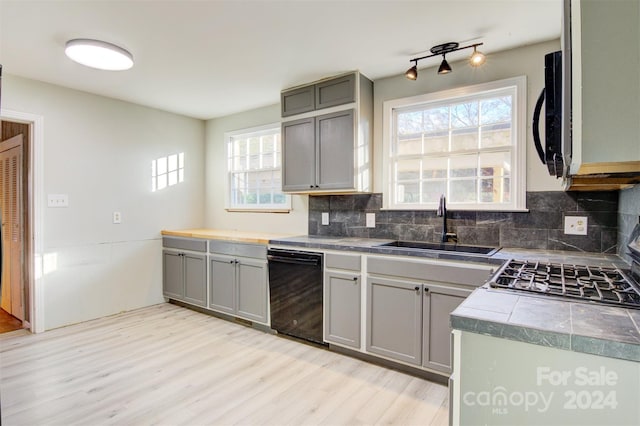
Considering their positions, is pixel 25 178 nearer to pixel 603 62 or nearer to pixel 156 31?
pixel 156 31

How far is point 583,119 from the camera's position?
3.25ft

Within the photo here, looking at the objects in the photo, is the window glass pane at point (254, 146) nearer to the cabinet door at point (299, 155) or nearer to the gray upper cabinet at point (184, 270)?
the cabinet door at point (299, 155)

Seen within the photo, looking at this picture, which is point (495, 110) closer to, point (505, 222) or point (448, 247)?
point (505, 222)

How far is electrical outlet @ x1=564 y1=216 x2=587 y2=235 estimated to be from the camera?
91.9 inches

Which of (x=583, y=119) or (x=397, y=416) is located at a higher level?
(x=583, y=119)

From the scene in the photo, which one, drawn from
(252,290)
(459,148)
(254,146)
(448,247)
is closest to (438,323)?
(448,247)

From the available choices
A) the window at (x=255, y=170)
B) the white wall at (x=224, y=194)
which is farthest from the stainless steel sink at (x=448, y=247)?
the window at (x=255, y=170)

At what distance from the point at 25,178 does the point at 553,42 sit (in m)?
4.68

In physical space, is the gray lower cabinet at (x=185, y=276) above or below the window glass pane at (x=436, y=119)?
below

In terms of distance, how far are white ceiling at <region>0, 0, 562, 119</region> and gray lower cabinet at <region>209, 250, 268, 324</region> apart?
5.76ft

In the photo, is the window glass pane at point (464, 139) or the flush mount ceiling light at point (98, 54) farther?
the window glass pane at point (464, 139)

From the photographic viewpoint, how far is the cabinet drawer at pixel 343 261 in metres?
2.68

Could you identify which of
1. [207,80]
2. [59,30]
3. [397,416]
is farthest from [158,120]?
[397,416]

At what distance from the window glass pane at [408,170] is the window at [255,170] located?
1.32m
